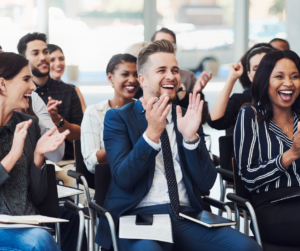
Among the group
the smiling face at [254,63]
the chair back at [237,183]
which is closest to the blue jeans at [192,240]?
the chair back at [237,183]

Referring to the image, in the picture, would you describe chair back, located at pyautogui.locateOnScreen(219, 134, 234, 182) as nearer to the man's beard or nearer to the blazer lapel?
the blazer lapel

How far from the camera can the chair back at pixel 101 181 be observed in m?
2.07

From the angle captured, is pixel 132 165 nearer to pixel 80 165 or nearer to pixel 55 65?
pixel 80 165

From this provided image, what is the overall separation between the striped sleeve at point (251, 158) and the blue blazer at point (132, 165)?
264 mm

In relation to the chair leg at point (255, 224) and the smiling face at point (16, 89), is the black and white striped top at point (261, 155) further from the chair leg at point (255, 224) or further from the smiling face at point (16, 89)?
the smiling face at point (16, 89)

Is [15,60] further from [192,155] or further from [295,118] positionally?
[295,118]

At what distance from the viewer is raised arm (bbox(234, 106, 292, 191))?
212 centimetres

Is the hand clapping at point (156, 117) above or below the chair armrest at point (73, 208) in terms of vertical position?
above

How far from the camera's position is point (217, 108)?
9.41 feet

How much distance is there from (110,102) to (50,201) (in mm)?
1057

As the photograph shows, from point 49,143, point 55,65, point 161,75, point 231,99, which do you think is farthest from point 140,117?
point 55,65

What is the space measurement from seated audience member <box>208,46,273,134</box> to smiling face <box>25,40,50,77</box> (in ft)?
5.34

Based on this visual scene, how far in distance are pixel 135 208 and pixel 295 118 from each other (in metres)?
1.14

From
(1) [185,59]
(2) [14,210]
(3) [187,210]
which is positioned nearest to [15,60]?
(2) [14,210]
